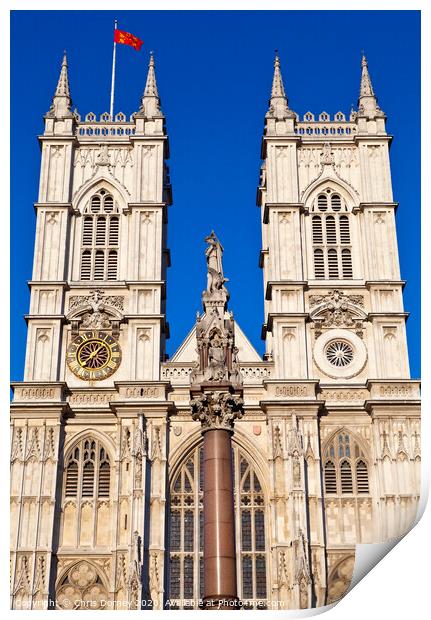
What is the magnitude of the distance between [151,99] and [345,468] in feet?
49.2

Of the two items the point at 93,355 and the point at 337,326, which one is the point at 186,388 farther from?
the point at 337,326

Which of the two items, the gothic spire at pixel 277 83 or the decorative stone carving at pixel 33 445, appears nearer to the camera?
the decorative stone carving at pixel 33 445

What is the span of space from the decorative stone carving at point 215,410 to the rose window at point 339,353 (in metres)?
15.1

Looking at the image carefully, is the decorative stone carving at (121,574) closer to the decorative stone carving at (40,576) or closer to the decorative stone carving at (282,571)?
the decorative stone carving at (40,576)

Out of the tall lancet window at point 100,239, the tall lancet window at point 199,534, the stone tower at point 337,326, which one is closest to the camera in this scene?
the tall lancet window at point 199,534

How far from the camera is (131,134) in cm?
3531

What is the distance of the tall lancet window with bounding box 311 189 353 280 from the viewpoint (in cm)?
3350

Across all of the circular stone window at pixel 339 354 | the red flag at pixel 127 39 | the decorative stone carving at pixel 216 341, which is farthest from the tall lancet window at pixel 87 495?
the decorative stone carving at pixel 216 341

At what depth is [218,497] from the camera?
16.9m

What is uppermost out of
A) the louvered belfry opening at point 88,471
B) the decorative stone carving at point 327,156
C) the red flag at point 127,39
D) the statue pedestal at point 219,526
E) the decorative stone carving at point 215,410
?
the decorative stone carving at point 327,156

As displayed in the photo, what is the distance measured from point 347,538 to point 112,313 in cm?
1032

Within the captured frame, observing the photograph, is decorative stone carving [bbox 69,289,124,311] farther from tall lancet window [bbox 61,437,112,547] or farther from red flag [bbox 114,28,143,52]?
red flag [bbox 114,28,143,52]

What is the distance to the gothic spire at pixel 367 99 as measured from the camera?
3550 centimetres
